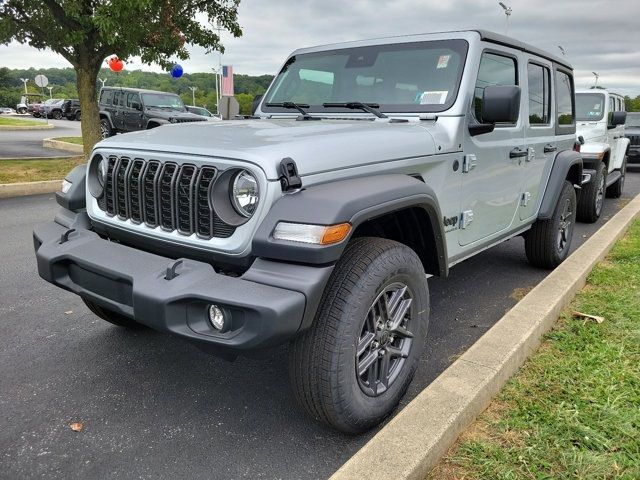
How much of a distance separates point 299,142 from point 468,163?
4.44 feet

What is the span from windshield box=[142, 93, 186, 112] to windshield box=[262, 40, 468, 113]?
573 inches

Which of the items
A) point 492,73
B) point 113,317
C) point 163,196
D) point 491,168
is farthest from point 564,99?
point 113,317

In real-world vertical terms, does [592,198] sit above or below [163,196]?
below

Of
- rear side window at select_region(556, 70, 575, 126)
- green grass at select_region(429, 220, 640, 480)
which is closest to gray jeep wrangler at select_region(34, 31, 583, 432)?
green grass at select_region(429, 220, 640, 480)

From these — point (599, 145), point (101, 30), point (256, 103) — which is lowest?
point (599, 145)

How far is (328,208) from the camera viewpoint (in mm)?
2098

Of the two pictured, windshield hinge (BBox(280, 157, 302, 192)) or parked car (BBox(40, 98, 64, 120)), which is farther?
parked car (BBox(40, 98, 64, 120))

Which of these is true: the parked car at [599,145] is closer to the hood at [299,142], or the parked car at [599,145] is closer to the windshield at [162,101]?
the hood at [299,142]

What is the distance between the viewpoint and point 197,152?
2324mm

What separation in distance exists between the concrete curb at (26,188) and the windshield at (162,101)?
828cm

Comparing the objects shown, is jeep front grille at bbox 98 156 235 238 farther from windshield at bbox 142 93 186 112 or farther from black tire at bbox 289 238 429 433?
windshield at bbox 142 93 186 112

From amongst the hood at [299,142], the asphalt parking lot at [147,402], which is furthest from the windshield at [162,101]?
the hood at [299,142]

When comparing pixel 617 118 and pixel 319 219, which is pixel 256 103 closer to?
pixel 319 219

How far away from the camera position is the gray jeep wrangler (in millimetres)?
2057
